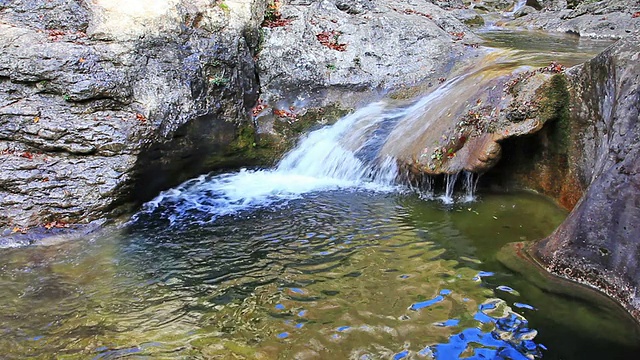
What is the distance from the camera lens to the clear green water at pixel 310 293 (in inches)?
176

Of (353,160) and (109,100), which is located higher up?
(109,100)

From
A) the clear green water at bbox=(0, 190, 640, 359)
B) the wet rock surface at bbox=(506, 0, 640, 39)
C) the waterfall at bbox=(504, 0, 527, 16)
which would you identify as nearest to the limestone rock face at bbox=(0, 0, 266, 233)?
the clear green water at bbox=(0, 190, 640, 359)

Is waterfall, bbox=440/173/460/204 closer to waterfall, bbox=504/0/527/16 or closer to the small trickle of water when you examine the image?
the small trickle of water

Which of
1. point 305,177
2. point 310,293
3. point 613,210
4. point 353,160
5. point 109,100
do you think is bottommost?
point 310,293

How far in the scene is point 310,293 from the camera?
18.0 feet

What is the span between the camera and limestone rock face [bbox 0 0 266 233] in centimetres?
827

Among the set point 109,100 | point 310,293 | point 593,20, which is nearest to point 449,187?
point 310,293

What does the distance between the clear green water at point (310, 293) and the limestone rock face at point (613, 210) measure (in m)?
0.33

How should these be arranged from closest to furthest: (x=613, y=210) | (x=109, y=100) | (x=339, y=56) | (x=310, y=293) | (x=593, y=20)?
1. (x=613, y=210)
2. (x=310, y=293)
3. (x=109, y=100)
4. (x=339, y=56)
5. (x=593, y=20)

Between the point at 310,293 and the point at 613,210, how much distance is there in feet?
12.5

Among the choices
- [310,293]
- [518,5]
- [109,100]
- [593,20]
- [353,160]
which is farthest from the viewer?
[518,5]

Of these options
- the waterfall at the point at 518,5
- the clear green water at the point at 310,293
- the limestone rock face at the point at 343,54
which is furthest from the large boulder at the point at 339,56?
the waterfall at the point at 518,5

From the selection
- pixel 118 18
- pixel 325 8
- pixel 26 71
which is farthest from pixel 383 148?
pixel 26 71

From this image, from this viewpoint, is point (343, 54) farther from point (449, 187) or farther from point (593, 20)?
point (593, 20)
